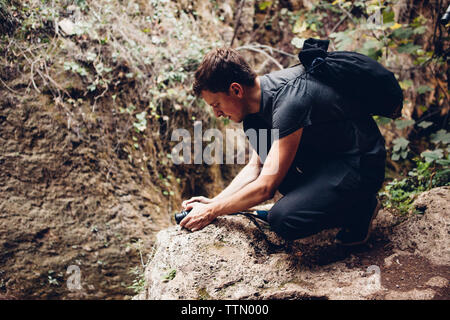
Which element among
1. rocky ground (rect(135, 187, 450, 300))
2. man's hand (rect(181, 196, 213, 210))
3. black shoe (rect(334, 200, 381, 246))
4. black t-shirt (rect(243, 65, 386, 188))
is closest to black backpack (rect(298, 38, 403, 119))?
black t-shirt (rect(243, 65, 386, 188))

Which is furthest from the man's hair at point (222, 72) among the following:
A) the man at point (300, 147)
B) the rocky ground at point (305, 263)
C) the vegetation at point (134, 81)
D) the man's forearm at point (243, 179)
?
the vegetation at point (134, 81)

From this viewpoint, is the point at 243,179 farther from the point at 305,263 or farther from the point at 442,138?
the point at 442,138

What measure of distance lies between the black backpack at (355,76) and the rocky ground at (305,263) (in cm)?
89

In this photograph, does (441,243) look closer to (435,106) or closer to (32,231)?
(32,231)

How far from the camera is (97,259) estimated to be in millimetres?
2734

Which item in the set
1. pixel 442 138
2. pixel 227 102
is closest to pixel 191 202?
pixel 227 102

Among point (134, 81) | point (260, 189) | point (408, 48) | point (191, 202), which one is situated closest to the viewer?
point (260, 189)

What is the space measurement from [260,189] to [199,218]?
42 centimetres

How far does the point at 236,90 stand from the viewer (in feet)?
5.91

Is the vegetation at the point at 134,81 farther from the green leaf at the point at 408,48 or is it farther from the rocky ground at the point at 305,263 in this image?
the rocky ground at the point at 305,263

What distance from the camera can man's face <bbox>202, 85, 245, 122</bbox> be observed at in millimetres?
1817

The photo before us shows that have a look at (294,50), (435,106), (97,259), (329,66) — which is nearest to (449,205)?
(329,66)

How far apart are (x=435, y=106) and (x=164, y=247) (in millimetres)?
5045

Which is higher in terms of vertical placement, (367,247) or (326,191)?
(326,191)
